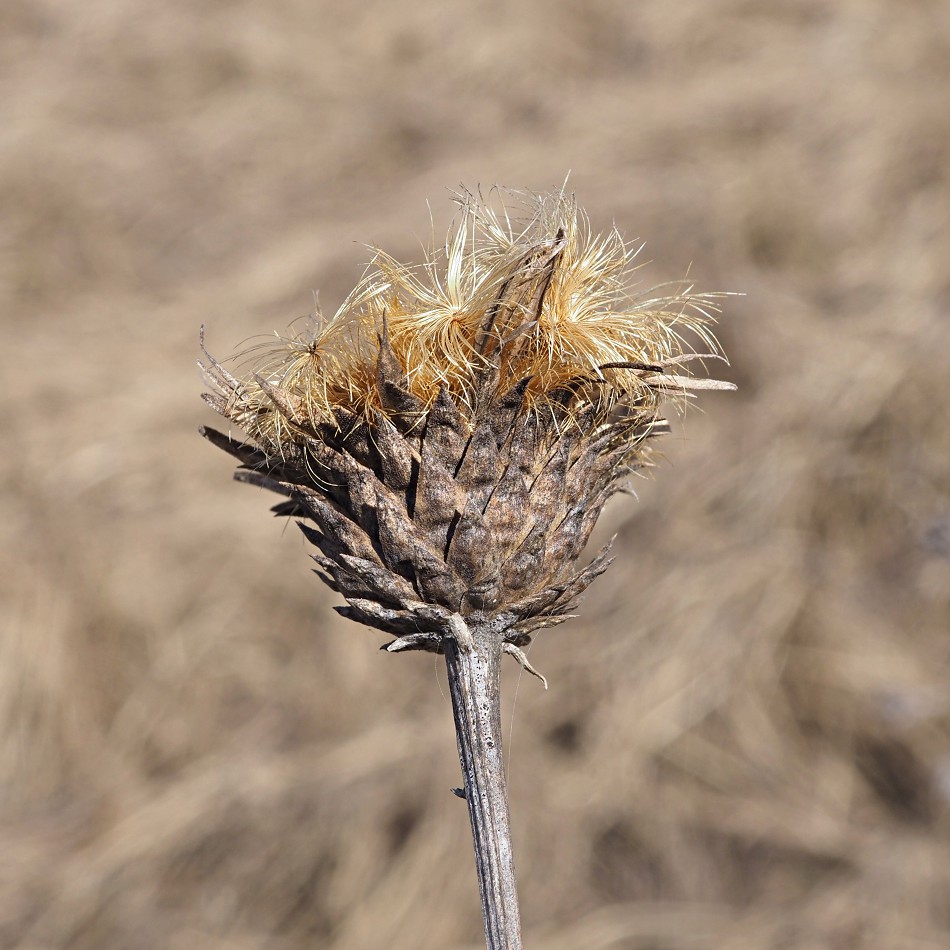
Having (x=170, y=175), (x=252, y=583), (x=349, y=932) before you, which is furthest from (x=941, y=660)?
(x=170, y=175)

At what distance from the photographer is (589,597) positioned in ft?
12.0

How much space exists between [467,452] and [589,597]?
3.07 meters

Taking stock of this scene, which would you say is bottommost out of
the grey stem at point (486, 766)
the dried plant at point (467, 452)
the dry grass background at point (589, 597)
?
the grey stem at point (486, 766)

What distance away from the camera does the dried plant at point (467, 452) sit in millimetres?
619

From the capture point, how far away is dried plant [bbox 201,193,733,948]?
62 cm

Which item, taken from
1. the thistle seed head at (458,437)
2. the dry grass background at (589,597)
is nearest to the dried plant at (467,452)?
the thistle seed head at (458,437)

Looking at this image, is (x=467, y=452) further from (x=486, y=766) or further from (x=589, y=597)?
(x=589, y=597)

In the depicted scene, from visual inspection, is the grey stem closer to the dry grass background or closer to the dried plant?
the dried plant

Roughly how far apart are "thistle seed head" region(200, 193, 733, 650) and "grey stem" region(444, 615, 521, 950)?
0.02 m

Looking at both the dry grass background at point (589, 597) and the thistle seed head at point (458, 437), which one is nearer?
the thistle seed head at point (458, 437)

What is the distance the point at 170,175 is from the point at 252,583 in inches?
87.1

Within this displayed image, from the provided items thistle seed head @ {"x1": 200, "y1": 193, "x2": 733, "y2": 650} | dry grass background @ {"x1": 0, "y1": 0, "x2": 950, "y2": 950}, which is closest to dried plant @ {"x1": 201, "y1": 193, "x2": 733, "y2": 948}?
thistle seed head @ {"x1": 200, "y1": 193, "x2": 733, "y2": 650}

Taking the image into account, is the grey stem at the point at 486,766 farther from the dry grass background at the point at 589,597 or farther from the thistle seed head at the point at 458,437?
the dry grass background at the point at 589,597

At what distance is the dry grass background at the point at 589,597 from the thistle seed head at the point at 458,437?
246cm
